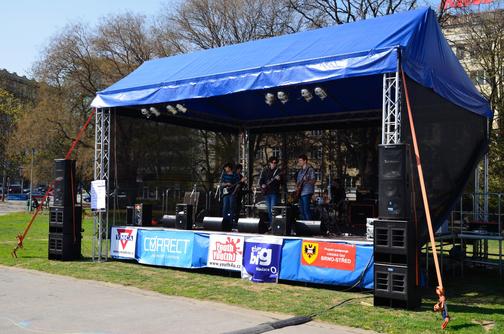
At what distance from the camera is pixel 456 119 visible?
36.0ft

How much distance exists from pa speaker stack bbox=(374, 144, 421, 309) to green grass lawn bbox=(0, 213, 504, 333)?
24 centimetres

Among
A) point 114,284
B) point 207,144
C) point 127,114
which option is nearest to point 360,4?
point 207,144

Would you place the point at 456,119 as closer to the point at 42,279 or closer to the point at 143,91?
the point at 143,91

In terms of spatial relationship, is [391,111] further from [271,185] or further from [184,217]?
[184,217]

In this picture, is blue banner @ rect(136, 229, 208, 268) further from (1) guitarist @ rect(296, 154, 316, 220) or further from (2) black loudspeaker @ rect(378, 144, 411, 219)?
(2) black loudspeaker @ rect(378, 144, 411, 219)

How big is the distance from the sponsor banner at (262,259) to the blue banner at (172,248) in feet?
3.66

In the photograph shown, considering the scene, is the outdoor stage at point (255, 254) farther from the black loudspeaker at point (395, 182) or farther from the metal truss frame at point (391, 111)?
the metal truss frame at point (391, 111)

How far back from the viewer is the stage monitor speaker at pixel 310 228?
10.0 metres

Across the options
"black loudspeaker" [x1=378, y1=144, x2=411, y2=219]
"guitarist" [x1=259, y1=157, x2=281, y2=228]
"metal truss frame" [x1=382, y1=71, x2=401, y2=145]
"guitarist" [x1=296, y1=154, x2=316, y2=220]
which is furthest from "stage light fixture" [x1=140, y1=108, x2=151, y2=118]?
"black loudspeaker" [x1=378, y1=144, x2=411, y2=219]

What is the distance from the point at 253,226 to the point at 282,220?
767mm

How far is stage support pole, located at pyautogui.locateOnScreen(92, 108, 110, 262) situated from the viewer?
1225 centimetres

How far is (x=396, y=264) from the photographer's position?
24.8 ft

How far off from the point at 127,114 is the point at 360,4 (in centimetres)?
2014

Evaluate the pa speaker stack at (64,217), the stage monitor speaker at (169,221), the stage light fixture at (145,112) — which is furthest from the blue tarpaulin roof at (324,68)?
the stage monitor speaker at (169,221)
